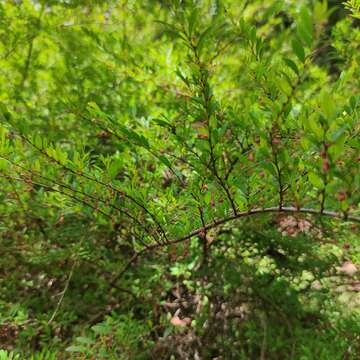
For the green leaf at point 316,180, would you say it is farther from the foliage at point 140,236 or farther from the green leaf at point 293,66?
the foliage at point 140,236

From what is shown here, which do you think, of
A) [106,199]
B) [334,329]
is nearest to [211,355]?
[334,329]

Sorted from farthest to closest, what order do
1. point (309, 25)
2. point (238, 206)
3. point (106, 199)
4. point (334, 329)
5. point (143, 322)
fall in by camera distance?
point (143, 322), point (334, 329), point (106, 199), point (238, 206), point (309, 25)

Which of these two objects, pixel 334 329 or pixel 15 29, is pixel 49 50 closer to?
pixel 15 29

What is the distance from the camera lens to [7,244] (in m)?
1.67

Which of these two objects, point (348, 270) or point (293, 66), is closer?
point (293, 66)

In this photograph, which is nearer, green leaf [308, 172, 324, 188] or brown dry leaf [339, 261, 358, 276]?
green leaf [308, 172, 324, 188]

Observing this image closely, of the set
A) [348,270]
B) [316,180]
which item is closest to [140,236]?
[316,180]

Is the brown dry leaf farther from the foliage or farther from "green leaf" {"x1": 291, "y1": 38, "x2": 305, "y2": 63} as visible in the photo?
"green leaf" {"x1": 291, "y1": 38, "x2": 305, "y2": 63}

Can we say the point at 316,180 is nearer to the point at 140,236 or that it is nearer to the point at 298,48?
the point at 298,48

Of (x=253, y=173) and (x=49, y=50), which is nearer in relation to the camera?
(x=253, y=173)

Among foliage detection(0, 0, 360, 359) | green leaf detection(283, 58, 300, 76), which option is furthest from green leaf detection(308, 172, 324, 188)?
foliage detection(0, 0, 360, 359)

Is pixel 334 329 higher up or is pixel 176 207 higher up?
pixel 176 207

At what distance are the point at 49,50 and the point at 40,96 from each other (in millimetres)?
306

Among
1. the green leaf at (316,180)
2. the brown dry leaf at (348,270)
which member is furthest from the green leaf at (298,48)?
the brown dry leaf at (348,270)
